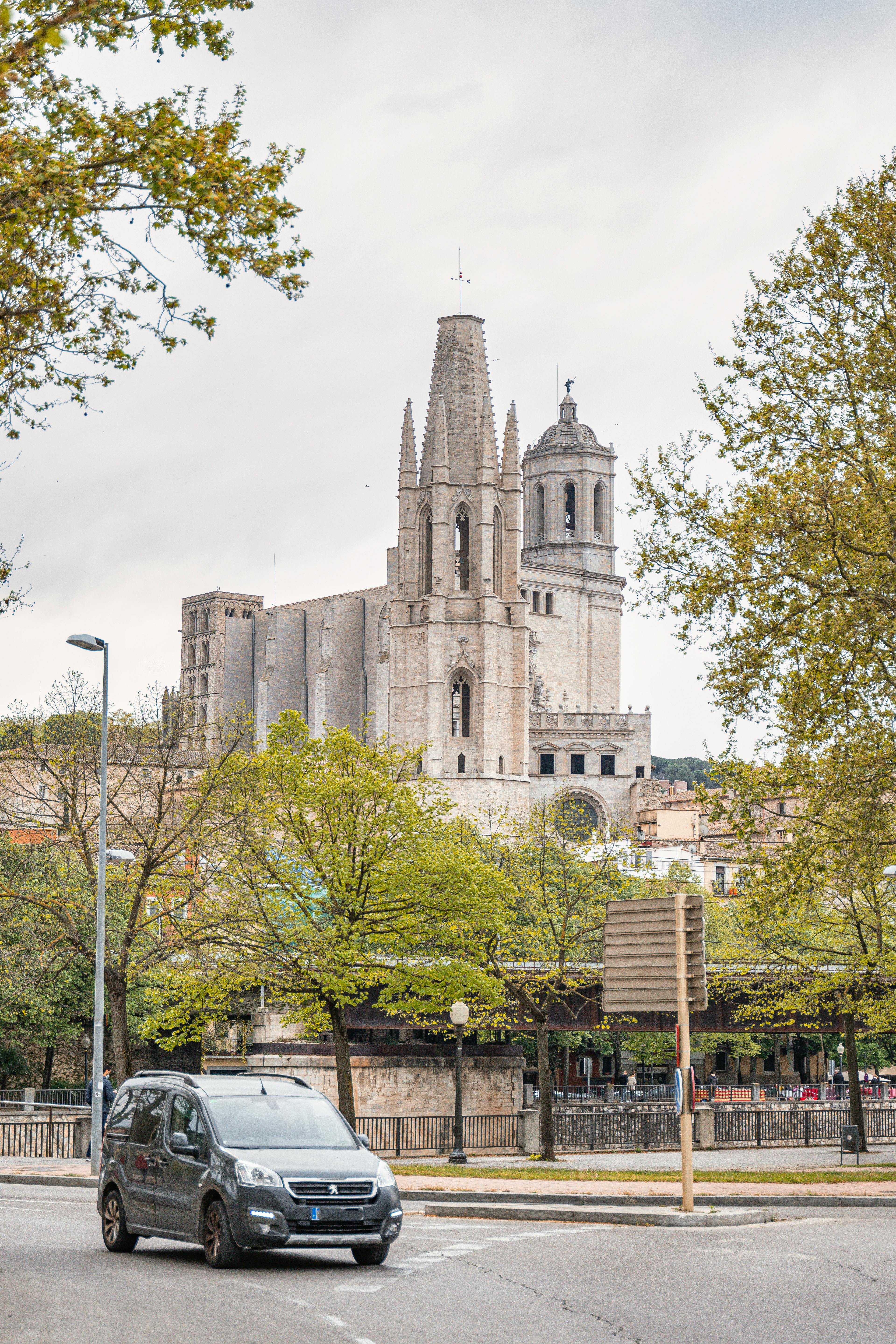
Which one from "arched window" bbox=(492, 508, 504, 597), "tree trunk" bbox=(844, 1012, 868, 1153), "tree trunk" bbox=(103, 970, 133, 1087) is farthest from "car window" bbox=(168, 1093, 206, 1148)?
"arched window" bbox=(492, 508, 504, 597)

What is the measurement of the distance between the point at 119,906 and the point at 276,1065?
10.1 meters

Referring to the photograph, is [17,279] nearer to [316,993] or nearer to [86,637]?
[86,637]

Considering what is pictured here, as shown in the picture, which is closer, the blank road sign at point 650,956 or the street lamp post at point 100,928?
the blank road sign at point 650,956

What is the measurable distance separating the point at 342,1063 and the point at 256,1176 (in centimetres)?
2043

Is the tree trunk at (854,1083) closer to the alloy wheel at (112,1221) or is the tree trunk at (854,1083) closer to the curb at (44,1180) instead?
the curb at (44,1180)

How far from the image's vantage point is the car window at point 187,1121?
12641 millimetres

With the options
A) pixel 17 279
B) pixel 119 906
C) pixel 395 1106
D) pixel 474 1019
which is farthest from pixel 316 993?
pixel 17 279

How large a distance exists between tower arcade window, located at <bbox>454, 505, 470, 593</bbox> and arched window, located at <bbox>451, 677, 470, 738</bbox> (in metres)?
6.80

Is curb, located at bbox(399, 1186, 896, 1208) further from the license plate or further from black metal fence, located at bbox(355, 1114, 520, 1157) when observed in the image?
black metal fence, located at bbox(355, 1114, 520, 1157)

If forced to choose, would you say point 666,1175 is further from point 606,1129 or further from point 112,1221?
point 606,1129

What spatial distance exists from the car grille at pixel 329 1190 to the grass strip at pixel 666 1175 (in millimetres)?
10836

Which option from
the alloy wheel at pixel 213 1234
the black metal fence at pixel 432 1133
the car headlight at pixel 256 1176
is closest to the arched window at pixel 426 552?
the black metal fence at pixel 432 1133

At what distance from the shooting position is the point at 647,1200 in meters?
18.9

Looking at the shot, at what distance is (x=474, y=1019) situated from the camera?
1518 inches
